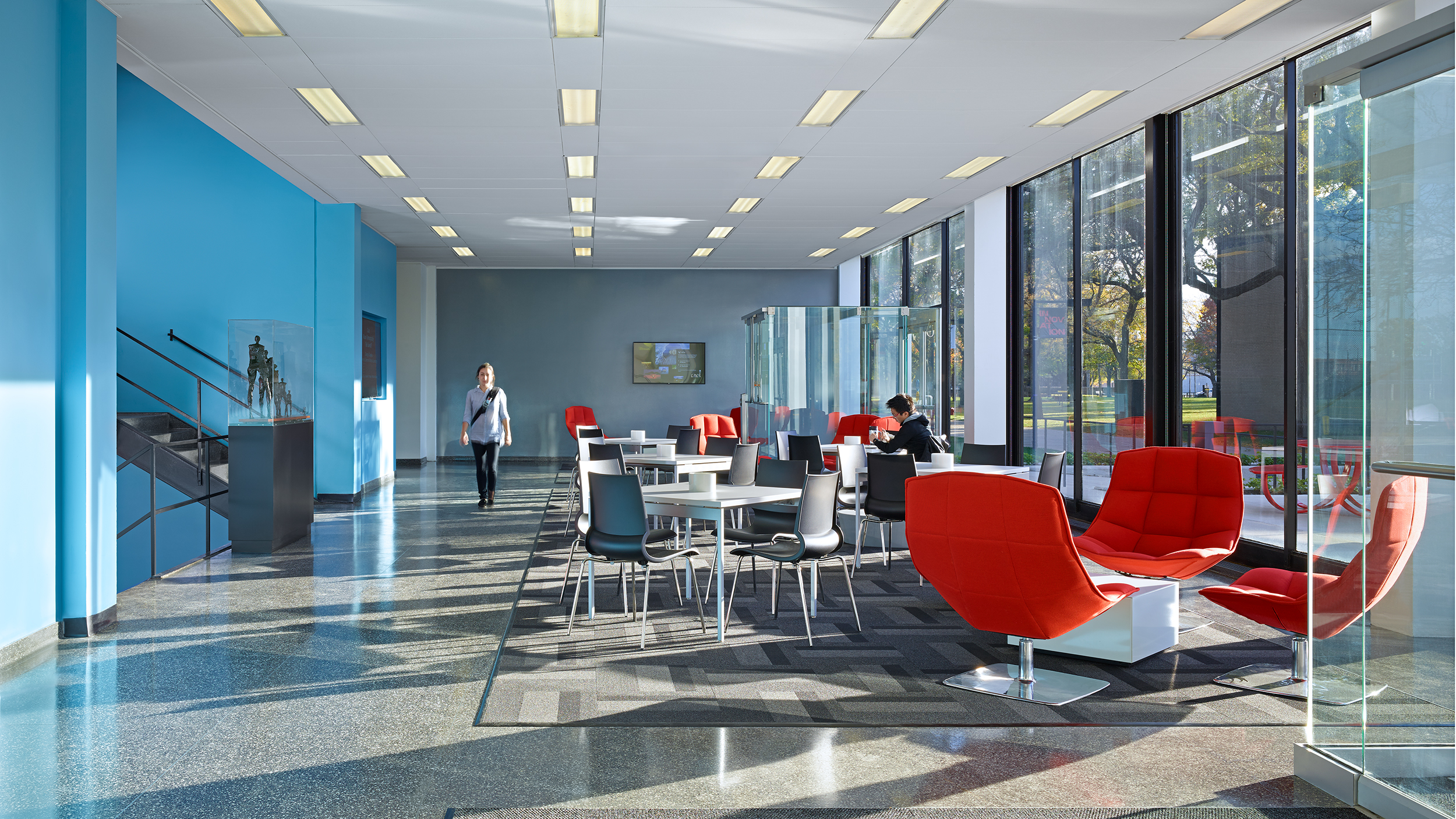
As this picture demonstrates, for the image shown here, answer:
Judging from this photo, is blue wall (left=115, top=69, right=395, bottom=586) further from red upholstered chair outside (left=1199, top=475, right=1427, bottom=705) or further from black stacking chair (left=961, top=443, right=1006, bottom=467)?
red upholstered chair outside (left=1199, top=475, right=1427, bottom=705)

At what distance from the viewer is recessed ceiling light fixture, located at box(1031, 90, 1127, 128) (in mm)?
6805

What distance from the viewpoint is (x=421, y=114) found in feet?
22.6

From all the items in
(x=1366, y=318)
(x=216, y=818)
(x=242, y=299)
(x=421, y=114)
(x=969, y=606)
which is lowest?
(x=216, y=818)

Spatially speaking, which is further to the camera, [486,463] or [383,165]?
[486,463]

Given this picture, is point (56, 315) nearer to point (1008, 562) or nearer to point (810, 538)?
point (810, 538)

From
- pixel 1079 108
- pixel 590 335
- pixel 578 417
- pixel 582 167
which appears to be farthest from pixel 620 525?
pixel 590 335

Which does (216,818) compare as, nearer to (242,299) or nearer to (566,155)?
(566,155)

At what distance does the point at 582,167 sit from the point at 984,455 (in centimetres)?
435

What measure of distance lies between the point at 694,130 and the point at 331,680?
15.7 feet

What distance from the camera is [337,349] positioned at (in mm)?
10812

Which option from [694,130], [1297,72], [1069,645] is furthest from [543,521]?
[1297,72]

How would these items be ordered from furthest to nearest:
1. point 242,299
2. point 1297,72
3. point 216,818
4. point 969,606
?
point 242,299, point 1297,72, point 969,606, point 216,818

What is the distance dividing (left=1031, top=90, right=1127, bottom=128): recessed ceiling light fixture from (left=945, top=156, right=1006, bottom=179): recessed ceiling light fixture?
1049 mm

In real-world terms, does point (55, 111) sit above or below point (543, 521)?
above
